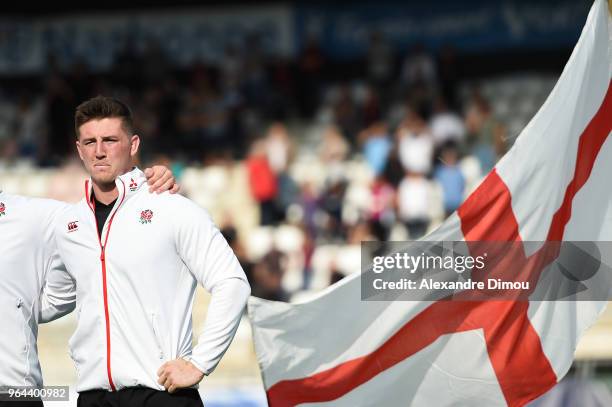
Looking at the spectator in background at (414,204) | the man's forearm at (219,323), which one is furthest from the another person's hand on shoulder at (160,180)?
the spectator in background at (414,204)

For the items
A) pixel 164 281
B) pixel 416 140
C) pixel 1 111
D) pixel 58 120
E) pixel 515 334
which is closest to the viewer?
pixel 164 281

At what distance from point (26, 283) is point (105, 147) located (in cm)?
69

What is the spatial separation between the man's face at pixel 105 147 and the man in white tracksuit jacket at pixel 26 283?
17cm

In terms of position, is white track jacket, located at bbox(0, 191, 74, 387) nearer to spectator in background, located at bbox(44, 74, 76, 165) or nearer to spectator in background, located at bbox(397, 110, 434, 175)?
spectator in background, located at bbox(397, 110, 434, 175)

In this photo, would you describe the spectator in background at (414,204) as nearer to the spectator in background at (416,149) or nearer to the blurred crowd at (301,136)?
the blurred crowd at (301,136)

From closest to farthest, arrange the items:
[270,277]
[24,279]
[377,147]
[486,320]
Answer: [24,279]
[486,320]
[270,277]
[377,147]

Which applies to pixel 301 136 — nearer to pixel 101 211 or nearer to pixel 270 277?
pixel 270 277

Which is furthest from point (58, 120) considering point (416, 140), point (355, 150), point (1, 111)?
point (416, 140)

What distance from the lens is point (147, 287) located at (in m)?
4.53

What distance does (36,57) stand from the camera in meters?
21.1

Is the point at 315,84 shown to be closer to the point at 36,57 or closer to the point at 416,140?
the point at 416,140

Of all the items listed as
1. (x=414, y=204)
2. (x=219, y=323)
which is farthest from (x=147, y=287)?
(x=414, y=204)

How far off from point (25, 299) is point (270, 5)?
16.0 metres

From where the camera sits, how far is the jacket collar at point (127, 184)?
15.1ft
